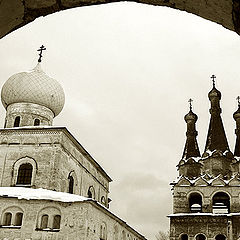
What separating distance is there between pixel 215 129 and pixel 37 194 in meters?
14.6

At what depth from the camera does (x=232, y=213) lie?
22922 mm

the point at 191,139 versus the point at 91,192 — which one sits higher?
the point at 191,139

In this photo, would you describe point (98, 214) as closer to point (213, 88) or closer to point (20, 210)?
point (20, 210)

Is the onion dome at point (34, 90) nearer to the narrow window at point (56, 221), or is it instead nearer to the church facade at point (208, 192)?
the narrow window at point (56, 221)

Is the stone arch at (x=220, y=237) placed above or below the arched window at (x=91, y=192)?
below

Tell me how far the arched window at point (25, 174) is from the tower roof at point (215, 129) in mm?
12506

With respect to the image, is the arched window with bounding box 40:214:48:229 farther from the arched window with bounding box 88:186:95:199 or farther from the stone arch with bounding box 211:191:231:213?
the stone arch with bounding box 211:191:231:213

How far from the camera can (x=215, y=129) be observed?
2697 centimetres

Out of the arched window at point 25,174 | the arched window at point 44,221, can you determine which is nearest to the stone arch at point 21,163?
the arched window at point 25,174

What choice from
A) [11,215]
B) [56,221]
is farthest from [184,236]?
[11,215]

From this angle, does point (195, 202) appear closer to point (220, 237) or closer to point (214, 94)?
point (220, 237)

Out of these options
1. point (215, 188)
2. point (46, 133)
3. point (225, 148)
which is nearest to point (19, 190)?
point (46, 133)

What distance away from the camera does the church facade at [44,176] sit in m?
16.1

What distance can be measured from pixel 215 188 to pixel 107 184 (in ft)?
24.3
